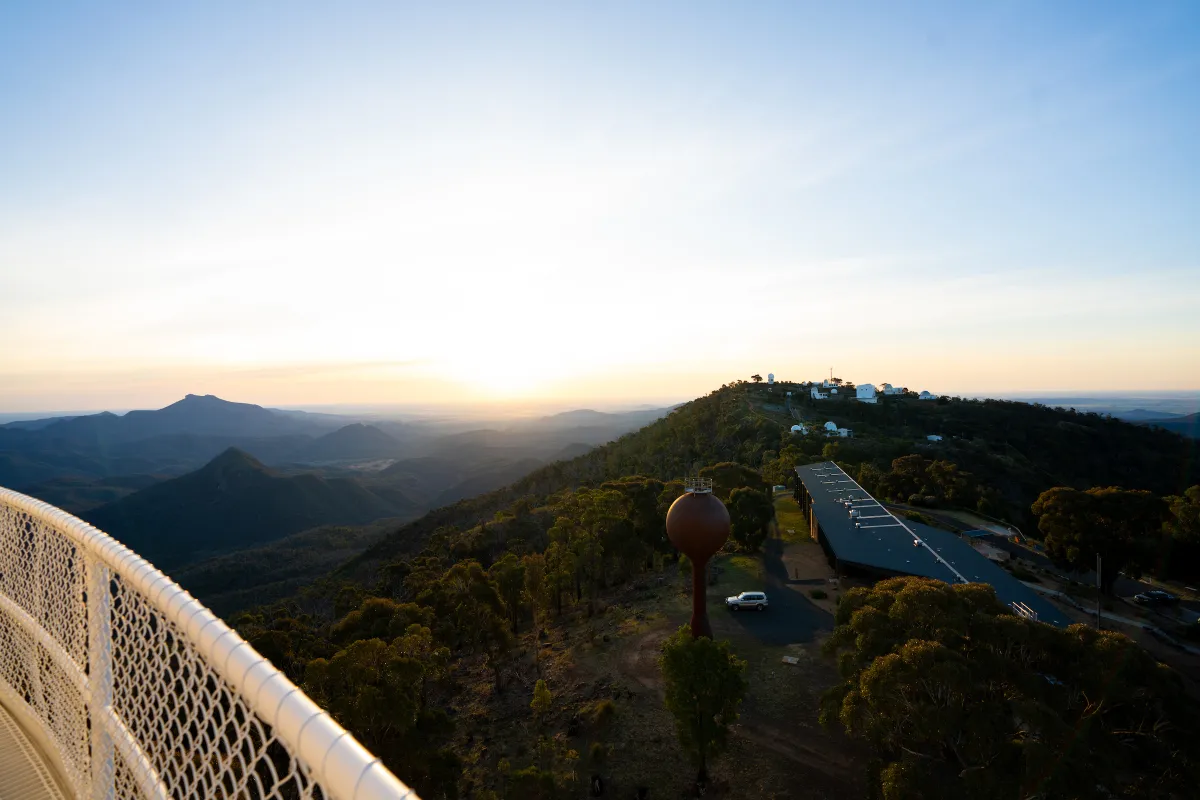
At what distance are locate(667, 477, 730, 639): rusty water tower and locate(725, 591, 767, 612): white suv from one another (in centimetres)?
529

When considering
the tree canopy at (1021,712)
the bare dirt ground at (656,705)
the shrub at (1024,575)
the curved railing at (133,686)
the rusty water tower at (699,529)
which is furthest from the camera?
the shrub at (1024,575)

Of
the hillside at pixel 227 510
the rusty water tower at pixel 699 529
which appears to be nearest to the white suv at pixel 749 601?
the rusty water tower at pixel 699 529

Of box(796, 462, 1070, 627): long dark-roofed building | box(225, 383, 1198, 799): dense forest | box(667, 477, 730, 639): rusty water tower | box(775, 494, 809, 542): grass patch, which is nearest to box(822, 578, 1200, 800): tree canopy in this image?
box(667, 477, 730, 639): rusty water tower

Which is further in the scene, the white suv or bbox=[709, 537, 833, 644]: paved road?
the white suv

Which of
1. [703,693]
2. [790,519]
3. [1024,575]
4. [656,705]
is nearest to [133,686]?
[703,693]

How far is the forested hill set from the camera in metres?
52.0

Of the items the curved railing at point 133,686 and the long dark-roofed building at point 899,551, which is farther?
the long dark-roofed building at point 899,551

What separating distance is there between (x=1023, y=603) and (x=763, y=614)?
9.11 metres

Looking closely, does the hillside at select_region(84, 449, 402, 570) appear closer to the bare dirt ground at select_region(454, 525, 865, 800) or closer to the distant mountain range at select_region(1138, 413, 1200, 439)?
the bare dirt ground at select_region(454, 525, 865, 800)

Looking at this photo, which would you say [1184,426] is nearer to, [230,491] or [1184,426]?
[1184,426]

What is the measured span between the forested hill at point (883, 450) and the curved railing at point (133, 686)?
43.1 m

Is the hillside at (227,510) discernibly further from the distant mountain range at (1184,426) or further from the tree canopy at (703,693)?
the distant mountain range at (1184,426)

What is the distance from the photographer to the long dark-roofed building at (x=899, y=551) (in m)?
19.3

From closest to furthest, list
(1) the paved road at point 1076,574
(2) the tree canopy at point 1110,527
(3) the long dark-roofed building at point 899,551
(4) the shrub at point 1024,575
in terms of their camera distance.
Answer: (3) the long dark-roofed building at point 899,551, (2) the tree canopy at point 1110,527, (1) the paved road at point 1076,574, (4) the shrub at point 1024,575
